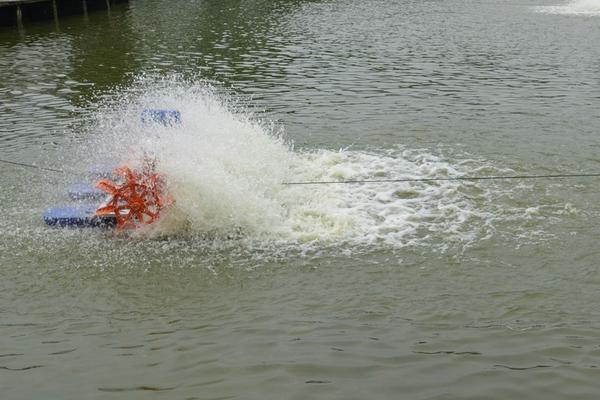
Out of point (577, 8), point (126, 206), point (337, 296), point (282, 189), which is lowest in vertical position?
point (337, 296)

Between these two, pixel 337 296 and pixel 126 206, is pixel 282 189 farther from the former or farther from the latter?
pixel 337 296

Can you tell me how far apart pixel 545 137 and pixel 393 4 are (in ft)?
102

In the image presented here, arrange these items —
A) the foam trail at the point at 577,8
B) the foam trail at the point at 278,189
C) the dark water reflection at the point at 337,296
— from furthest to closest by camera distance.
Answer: the foam trail at the point at 577,8, the foam trail at the point at 278,189, the dark water reflection at the point at 337,296

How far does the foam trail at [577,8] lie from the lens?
35.8 m

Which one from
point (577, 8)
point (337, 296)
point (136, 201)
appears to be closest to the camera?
point (337, 296)

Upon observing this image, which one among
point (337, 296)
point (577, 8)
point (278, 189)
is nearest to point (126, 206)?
point (278, 189)

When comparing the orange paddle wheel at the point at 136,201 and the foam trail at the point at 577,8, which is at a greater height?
the foam trail at the point at 577,8

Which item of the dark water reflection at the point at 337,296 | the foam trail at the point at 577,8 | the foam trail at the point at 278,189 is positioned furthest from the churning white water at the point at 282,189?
the foam trail at the point at 577,8

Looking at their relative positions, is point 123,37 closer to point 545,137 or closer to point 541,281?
point 545,137

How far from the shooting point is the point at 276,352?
6.67m

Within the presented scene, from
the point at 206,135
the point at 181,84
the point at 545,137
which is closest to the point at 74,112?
the point at 181,84

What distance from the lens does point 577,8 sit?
124 ft

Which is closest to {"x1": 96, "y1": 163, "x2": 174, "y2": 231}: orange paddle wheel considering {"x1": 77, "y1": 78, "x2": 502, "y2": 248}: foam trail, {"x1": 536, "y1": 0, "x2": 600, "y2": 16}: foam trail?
{"x1": 77, "y1": 78, "x2": 502, "y2": 248}: foam trail

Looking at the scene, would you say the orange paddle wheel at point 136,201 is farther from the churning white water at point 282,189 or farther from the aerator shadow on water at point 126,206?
the churning white water at point 282,189
